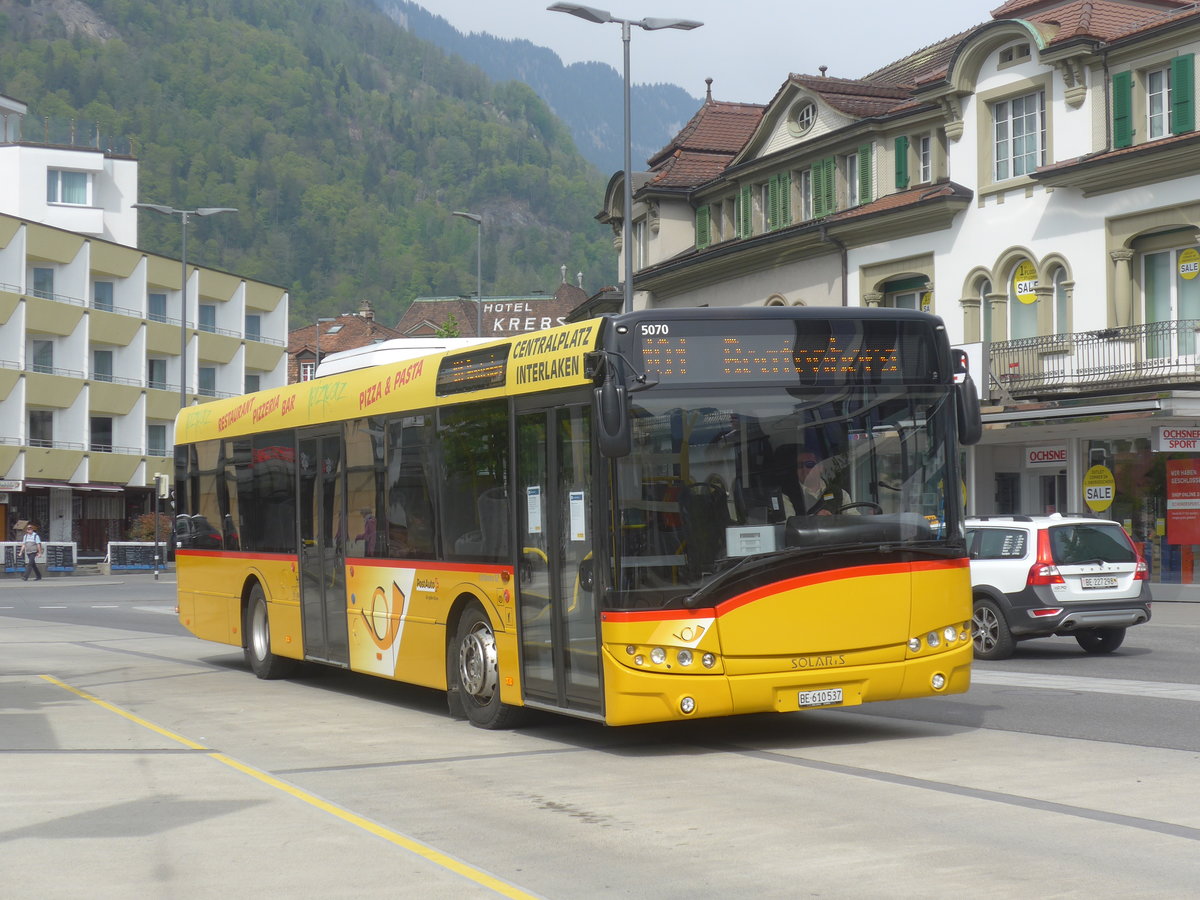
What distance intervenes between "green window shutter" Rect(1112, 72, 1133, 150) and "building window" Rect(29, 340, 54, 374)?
50766 mm

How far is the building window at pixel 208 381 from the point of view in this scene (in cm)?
8250

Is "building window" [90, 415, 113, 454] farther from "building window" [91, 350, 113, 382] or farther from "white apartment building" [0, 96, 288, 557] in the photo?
"building window" [91, 350, 113, 382]

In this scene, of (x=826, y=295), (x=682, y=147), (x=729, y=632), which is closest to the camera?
(x=729, y=632)

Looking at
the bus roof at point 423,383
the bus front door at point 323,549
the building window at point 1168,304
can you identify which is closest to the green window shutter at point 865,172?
the building window at point 1168,304

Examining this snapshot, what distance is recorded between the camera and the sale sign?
31.5 metres

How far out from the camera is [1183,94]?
31141mm

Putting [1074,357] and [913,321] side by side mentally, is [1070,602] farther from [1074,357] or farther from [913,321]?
[1074,357]

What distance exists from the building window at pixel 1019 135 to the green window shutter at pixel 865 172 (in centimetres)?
408

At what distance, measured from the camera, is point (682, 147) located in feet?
168

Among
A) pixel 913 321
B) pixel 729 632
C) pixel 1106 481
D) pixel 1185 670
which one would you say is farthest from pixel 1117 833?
pixel 1106 481

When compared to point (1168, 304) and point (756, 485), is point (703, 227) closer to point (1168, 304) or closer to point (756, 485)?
point (1168, 304)

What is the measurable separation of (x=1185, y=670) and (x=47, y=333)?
203 feet

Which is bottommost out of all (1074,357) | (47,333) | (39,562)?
(39,562)

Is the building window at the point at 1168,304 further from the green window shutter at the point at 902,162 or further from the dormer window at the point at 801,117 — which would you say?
the dormer window at the point at 801,117
